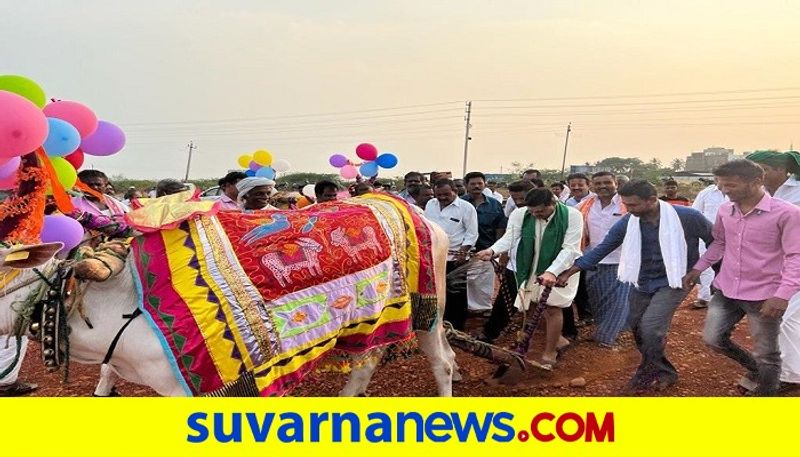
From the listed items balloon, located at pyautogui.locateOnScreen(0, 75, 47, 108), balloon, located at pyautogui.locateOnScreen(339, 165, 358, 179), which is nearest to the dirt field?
balloon, located at pyautogui.locateOnScreen(0, 75, 47, 108)

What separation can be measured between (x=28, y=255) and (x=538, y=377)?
3.74 metres

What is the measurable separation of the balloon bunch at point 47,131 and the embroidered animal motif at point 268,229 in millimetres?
1033

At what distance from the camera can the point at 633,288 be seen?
173 inches

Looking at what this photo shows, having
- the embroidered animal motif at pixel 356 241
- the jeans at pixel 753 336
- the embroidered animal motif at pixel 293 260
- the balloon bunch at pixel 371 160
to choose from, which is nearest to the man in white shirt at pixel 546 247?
the jeans at pixel 753 336

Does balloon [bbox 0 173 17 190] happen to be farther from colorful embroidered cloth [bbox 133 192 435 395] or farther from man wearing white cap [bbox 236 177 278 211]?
man wearing white cap [bbox 236 177 278 211]

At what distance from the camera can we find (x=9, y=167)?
2.63 meters

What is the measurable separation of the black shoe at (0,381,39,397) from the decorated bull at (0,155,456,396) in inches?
93.6

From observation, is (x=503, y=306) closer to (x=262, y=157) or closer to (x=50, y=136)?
(x=50, y=136)

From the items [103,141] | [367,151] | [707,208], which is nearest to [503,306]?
[707,208]

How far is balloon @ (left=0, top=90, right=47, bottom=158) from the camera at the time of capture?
91.2 inches

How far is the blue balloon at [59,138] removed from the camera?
3111mm

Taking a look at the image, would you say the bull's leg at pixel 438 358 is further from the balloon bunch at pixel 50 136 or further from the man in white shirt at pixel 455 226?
the balloon bunch at pixel 50 136

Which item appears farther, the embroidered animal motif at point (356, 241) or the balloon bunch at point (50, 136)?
the embroidered animal motif at point (356, 241)

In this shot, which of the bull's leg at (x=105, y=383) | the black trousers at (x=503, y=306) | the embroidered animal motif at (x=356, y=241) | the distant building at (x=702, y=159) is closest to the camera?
the embroidered animal motif at (x=356, y=241)
